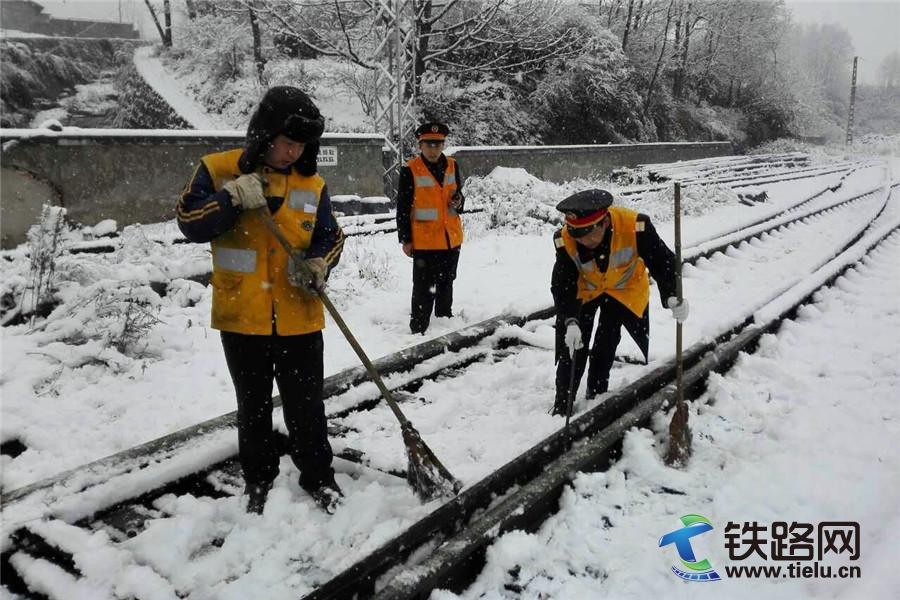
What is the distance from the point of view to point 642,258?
4305mm

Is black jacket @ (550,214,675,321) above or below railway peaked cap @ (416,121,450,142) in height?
below

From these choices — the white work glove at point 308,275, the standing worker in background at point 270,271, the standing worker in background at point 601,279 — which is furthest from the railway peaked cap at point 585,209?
the white work glove at point 308,275

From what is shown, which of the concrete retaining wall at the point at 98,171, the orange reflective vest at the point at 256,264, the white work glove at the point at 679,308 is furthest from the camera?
the concrete retaining wall at the point at 98,171

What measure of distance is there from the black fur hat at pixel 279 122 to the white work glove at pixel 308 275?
498 mm

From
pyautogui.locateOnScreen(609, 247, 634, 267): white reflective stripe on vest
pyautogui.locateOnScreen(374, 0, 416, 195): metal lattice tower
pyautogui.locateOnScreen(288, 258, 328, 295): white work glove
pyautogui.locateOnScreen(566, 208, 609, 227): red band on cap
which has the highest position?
pyautogui.locateOnScreen(374, 0, 416, 195): metal lattice tower

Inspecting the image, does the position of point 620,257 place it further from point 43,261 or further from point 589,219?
point 43,261

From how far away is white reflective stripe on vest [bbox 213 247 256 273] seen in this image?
294 cm

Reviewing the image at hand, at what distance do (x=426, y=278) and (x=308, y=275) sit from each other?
126 inches

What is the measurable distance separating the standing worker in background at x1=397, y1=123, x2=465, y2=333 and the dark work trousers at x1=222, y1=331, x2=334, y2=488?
2.88m

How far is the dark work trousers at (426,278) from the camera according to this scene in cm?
612

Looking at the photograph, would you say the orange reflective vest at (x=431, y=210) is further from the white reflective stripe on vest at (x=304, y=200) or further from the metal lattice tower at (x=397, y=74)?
the metal lattice tower at (x=397, y=74)

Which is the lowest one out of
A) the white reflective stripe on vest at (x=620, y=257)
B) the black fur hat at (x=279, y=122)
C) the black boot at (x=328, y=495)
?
the black boot at (x=328, y=495)

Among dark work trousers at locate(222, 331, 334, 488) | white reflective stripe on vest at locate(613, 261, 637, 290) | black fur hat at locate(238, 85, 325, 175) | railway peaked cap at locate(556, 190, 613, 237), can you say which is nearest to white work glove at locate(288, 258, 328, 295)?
dark work trousers at locate(222, 331, 334, 488)

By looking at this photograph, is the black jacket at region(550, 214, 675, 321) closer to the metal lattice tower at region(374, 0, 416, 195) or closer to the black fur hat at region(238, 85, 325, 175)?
the black fur hat at region(238, 85, 325, 175)
